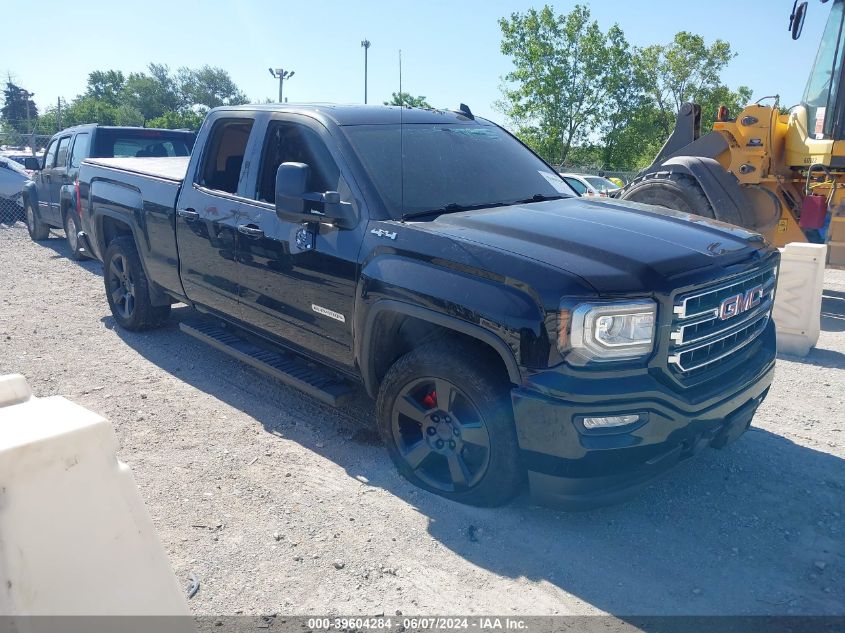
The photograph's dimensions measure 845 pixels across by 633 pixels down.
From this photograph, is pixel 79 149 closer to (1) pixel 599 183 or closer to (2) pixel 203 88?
(1) pixel 599 183

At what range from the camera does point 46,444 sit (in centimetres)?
152

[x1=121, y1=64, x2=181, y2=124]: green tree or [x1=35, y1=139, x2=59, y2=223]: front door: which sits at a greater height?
[x1=121, y1=64, x2=181, y2=124]: green tree

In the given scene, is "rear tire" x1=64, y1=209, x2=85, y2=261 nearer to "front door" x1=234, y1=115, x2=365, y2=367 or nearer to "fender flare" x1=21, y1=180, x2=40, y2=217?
"fender flare" x1=21, y1=180, x2=40, y2=217

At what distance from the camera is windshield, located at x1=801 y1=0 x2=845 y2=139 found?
7.90 metres

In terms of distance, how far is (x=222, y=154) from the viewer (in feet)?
17.1

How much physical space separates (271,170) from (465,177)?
4.20 feet

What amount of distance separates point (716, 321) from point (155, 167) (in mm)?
5026

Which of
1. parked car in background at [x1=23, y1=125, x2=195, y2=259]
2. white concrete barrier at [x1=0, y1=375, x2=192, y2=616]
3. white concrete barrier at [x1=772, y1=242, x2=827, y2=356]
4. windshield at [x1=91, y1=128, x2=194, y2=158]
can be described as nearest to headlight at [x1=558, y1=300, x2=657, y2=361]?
white concrete barrier at [x1=0, y1=375, x2=192, y2=616]

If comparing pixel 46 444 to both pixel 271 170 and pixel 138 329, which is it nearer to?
pixel 271 170

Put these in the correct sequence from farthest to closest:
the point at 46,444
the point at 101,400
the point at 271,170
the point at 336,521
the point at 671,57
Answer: the point at 671,57
the point at 101,400
the point at 271,170
the point at 336,521
the point at 46,444

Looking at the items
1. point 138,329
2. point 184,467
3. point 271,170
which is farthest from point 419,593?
point 138,329

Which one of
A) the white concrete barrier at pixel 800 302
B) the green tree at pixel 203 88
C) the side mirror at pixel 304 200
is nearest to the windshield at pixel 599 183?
the white concrete barrier at pixel 800 302

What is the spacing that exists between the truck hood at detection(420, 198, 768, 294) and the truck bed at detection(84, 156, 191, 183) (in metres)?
2.91

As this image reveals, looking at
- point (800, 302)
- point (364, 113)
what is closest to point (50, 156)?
point (364, 113)
